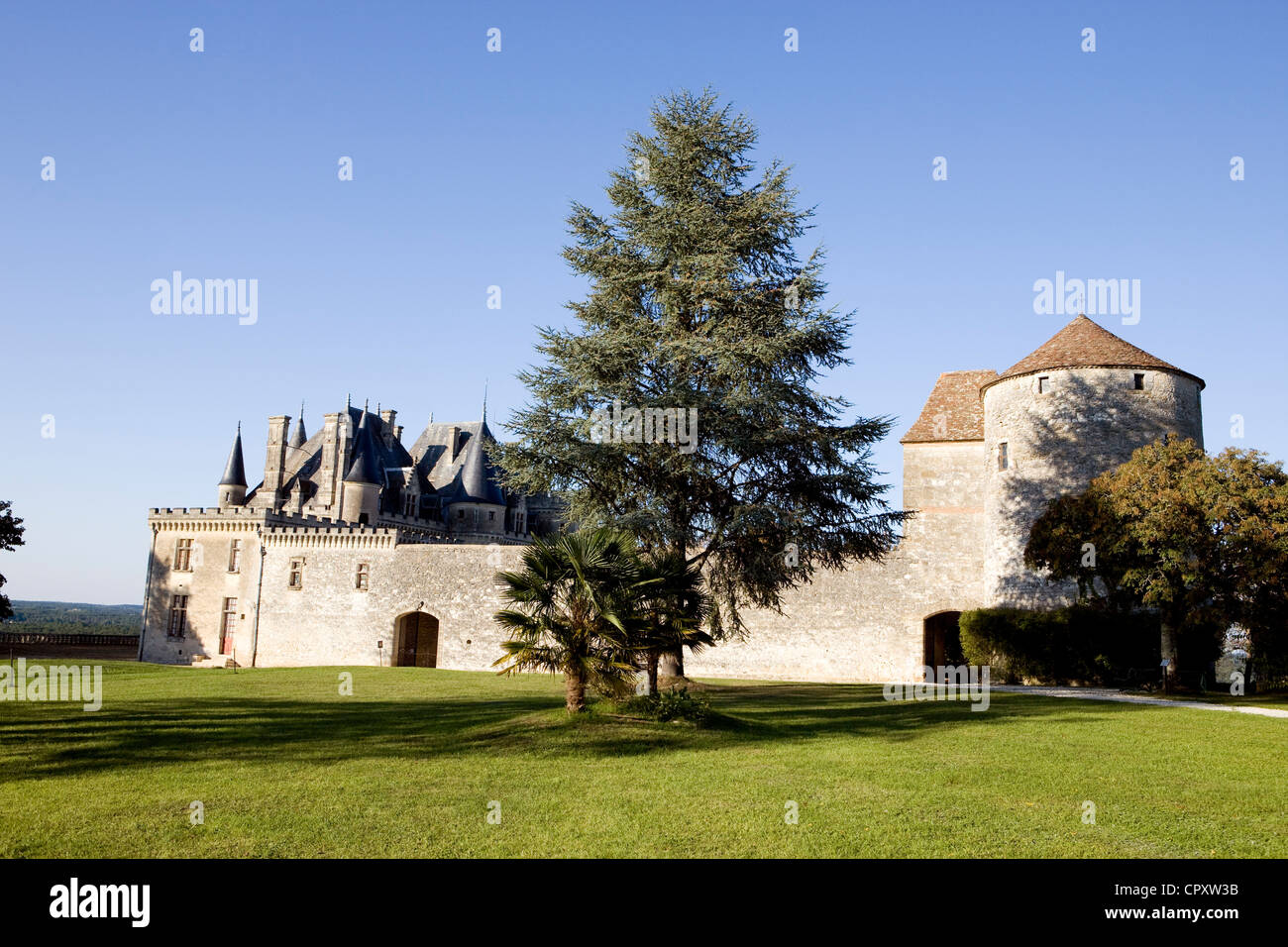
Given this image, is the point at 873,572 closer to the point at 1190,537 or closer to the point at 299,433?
the point at 1190,537

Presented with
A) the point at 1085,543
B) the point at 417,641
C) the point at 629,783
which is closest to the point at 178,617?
the point at 417,641

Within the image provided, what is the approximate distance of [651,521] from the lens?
17.4 metres

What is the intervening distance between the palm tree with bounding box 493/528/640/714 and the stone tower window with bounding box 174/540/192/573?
1369 inches

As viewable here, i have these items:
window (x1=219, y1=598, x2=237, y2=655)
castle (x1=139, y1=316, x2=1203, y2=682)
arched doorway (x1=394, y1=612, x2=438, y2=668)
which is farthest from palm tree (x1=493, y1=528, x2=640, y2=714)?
window (x1=219, y1=598, x2=237, y2=655)

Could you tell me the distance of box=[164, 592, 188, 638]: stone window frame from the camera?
1662 inches

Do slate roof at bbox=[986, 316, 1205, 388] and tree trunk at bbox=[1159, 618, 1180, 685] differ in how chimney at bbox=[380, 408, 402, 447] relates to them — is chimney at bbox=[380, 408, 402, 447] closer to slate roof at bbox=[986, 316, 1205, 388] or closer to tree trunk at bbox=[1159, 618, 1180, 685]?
slate roof at bbox=[986, 316, 1205, 388]

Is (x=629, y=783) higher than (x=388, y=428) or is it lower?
lower

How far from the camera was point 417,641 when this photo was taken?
3738 cm

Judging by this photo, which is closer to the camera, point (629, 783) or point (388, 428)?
point (629, 783)

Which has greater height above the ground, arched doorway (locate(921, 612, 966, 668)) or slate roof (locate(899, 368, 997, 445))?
slate roof (locate(899, 368, 997, 445))

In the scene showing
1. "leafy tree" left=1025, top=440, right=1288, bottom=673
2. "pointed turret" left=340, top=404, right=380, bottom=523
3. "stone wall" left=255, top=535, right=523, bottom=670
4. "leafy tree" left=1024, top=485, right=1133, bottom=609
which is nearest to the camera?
"leafy tree" left=1025, top=440, right=1288, bottom=673

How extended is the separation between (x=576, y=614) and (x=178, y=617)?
118 feet
